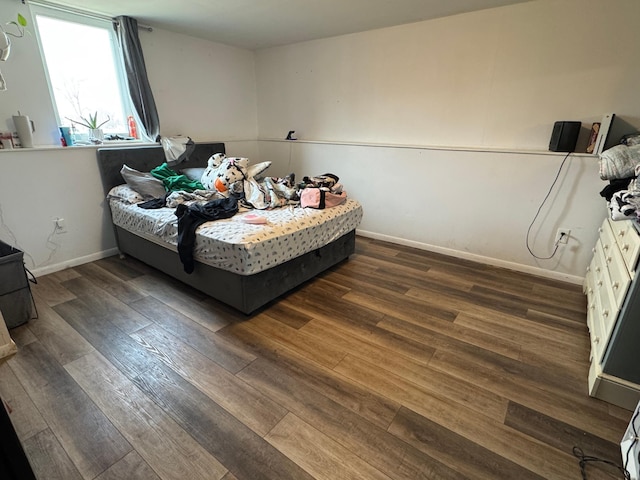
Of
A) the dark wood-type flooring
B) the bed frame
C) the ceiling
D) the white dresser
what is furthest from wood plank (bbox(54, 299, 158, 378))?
A: the ceiling

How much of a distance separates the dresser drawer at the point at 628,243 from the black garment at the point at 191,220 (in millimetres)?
2476

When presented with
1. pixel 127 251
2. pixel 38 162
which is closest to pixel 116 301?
pixel 127 251

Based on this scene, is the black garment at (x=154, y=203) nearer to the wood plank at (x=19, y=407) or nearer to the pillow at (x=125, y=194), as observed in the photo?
the pillow at (x=125, y=194)

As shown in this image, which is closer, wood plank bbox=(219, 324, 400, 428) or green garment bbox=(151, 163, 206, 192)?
wood plank bbox=(219, 324, 400, 428)

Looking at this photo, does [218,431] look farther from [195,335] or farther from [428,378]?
[428,378]

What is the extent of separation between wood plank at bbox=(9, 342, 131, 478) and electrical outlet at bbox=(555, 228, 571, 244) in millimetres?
3422

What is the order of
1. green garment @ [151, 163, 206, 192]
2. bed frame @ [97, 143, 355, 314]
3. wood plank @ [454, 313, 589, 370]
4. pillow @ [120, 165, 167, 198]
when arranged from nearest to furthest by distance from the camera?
1. wood plank @ [454, 313, 589, 370]
2. bed frame @ [97, 143, 355, 314]
3. pillow @ [120, 165, 167, 198]
4. green garment @ [151, 163, 206, 192]

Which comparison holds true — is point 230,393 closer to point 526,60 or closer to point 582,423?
point 582,423

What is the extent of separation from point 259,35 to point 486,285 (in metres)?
3.63

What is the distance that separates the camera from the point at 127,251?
10.5 feet

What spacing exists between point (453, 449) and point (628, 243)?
1.37m

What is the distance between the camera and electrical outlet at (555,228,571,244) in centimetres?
280

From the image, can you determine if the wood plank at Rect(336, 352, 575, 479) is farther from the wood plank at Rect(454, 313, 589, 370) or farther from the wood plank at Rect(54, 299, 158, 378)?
the wood plank at Rect(54, 299, 158, 378)

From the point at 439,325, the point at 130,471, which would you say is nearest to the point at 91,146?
the point at 130,471
